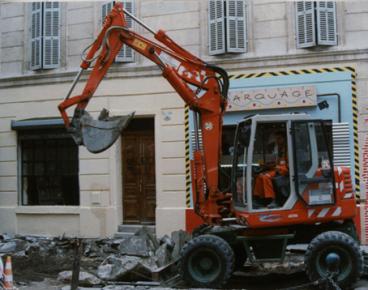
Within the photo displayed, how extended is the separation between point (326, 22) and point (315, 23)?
235mm

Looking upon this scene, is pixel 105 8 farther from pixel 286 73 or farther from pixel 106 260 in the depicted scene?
pixel 106 260

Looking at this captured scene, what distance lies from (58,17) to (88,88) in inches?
235

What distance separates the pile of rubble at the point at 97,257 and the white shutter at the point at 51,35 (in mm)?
4332

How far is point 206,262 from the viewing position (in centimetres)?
781

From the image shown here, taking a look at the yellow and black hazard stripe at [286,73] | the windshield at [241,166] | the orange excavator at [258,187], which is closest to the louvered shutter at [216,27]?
the yellow and black hazard stripe at [286,73]

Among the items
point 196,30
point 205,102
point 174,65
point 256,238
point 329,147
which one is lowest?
point 256,238

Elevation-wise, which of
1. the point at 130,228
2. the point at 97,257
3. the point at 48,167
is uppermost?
the point at 48,167

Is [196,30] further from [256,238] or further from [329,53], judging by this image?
[256,238]

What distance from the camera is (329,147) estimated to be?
7840mm

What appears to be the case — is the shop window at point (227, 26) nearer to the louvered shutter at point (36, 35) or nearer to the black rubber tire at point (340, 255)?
the louvered shutter at point (36, 35)

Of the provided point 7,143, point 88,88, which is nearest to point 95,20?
point 7,143

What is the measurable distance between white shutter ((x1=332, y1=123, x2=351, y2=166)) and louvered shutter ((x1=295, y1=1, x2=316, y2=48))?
189 cm

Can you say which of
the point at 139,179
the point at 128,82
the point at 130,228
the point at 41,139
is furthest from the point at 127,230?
the point at 128,82

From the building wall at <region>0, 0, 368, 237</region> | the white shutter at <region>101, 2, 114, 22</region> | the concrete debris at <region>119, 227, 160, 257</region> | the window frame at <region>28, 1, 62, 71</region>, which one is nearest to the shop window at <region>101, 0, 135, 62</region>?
the white shutter at <region>101, 2, 114, 22</region>
